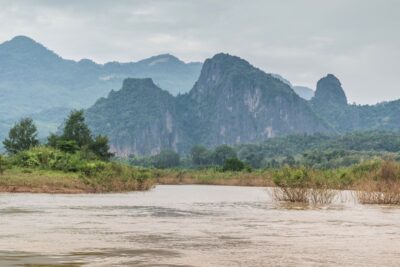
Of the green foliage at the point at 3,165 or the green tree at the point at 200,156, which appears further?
the green tree at the point at 200,156

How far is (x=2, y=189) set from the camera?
1684 inches

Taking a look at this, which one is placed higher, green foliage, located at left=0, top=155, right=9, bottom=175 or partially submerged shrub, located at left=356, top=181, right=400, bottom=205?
green foliage, located at left=0, top=155, right=9, bottom=175

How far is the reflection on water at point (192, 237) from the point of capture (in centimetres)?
1392

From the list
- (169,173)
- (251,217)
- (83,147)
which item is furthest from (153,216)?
(169,173)

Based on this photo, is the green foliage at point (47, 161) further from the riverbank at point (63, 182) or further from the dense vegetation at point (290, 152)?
the dense vegetation at point (290, 152)

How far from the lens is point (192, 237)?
19078mm

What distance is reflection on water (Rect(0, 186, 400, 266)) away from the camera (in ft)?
45.7

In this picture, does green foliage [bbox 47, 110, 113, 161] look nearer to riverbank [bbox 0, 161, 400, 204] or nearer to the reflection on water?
riverbank [bbox 0, 161, 400, 204]

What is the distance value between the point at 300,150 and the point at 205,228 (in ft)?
498

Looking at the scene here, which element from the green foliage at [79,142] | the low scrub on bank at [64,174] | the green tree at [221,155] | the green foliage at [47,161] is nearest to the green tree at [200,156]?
the green tree at [221,155]

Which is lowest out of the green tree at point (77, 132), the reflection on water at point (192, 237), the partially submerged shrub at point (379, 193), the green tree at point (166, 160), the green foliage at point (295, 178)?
the reflection on water at point (192, 237)

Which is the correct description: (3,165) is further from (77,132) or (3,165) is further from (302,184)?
(302,184)

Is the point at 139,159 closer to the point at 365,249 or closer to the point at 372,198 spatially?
the point at 372,198

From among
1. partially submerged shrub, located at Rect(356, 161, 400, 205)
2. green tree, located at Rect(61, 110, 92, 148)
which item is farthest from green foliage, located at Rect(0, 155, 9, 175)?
partially submerged shrub, located at Rect(356, 161, 400, 205)
